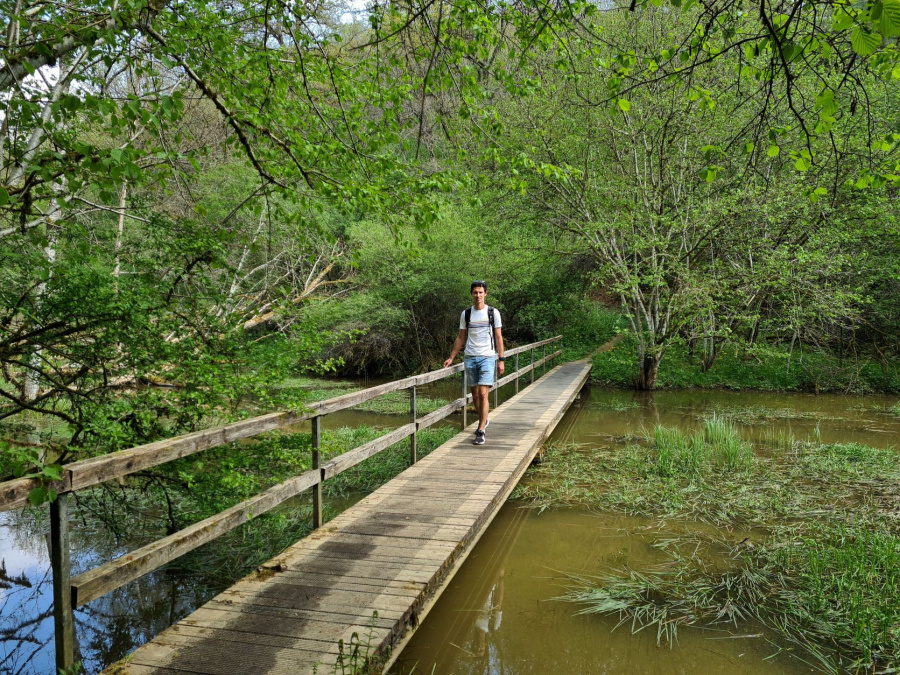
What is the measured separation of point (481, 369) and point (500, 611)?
3.08 metres

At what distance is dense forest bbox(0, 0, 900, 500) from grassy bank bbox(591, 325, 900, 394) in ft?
0.27

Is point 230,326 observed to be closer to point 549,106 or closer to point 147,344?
point 147,344

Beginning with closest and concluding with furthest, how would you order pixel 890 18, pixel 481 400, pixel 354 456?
1. pixel 890 18
2. pixel 354 456
3. pixel 481 400

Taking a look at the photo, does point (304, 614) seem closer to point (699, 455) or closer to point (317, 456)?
point (317, 456)

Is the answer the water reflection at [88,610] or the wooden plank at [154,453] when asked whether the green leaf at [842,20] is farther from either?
the water reflection at [88,610]

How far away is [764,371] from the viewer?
1602 centimetres

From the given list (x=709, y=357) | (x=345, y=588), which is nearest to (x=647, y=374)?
(x=709, y=357)

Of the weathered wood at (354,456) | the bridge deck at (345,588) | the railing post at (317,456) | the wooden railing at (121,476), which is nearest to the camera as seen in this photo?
the wooden railing at (121,476)

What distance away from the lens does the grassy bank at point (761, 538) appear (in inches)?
142

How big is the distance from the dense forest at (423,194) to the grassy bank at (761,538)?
8.79 ft

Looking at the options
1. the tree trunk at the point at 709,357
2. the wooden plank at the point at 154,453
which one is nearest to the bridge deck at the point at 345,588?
the wooden plank at the point at 154,453

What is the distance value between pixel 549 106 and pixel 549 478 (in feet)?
30.9

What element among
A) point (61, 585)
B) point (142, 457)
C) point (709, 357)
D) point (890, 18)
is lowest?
point (709, 357)

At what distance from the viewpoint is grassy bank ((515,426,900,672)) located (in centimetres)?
361
